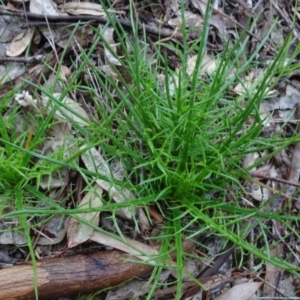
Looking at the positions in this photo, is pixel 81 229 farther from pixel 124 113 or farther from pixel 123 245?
pixel 124 113

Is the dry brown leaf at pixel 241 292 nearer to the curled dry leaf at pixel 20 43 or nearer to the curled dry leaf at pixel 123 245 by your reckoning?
the curled dry leaf at pixel 123 245

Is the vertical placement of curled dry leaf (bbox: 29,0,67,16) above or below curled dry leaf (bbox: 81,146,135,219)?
above

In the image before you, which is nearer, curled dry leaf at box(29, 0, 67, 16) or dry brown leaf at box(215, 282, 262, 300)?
dry brown leaf at box(215, 282, 262, 300)

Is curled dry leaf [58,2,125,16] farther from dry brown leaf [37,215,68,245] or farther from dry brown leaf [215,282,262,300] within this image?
dry brown leaf [215,282,262,300]

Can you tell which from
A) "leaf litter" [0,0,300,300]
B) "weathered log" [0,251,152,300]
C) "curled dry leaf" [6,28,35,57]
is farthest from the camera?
"curled dry leaf" [6,28,35,57]

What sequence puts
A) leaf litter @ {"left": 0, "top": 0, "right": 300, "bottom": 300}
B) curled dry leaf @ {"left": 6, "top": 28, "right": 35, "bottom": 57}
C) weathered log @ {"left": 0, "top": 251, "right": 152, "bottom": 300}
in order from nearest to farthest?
weathered log @ {"left": 0, "top": 251, "right": 152, "bottom": 300}, leaf litter @ {"left": 0, "top": 0, "right": 300, "bottom": 300}, curled dry leaf @ {"left": 6, "top": 28, "right": 35, "bottom": 57}

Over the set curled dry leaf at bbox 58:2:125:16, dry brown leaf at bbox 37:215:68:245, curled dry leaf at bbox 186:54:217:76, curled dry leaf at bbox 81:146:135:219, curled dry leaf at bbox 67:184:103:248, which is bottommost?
dry brown leaf at bbox 37:215:68:245

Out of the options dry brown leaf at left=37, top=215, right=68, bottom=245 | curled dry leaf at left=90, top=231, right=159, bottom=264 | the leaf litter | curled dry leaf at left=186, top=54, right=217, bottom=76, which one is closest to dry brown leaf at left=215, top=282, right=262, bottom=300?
the leaf litter
